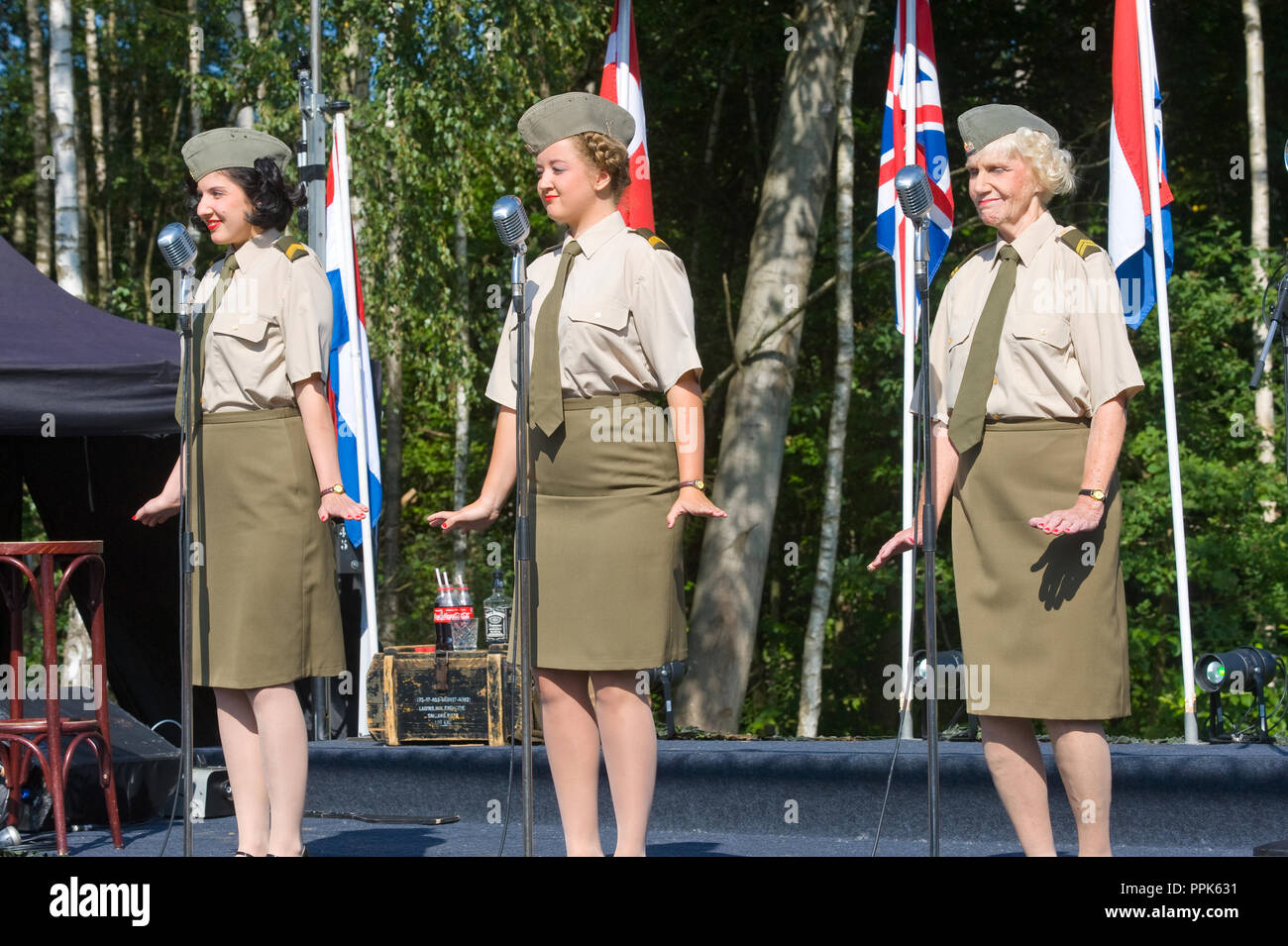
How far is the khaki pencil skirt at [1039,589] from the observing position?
360cm

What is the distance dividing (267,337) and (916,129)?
17.0ft

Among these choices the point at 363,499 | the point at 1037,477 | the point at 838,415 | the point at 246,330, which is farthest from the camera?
the point at 838,415

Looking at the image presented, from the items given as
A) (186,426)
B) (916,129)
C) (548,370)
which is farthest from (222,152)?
(916,129)

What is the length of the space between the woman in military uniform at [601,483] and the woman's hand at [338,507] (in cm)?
31

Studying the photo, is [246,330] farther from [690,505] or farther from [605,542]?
[690,505]

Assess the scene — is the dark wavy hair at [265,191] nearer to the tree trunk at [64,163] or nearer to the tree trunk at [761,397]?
the tree trunk at [761,397]

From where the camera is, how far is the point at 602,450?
3.63 m

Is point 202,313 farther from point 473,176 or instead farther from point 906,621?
point 473,176

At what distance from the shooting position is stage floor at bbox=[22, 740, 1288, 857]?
15.9ft

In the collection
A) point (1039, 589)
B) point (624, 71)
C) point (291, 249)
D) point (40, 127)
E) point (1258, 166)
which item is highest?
point (40, 127)

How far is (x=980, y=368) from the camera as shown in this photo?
3.71m

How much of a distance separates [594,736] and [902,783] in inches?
68.7

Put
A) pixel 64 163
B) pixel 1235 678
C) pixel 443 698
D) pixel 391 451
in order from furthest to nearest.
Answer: pixel 391 451, pixel 64 163, pixel 443 698, pixel 1235 678
